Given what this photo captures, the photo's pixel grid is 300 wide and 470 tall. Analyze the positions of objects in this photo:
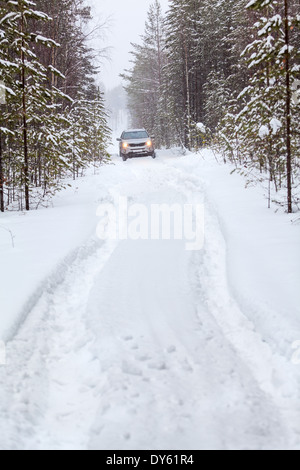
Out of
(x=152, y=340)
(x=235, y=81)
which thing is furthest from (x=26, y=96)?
(x=235, y=81)

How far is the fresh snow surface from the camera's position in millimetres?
2447

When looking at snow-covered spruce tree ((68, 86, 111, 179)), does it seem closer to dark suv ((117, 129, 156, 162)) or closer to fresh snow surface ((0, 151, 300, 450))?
dark suv ((117, 129, 156, 162))

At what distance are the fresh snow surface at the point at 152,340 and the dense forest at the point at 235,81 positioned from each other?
2.25 m

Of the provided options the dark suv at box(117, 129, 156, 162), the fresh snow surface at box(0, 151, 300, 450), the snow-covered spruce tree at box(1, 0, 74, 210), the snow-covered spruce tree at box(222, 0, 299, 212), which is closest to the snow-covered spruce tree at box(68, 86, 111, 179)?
the dark suv at box(117, 129, 156, 162)

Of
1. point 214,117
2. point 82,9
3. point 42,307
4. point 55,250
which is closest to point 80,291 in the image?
point 42,307

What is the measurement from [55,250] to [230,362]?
3.94 metres

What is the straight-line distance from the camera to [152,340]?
138 inches

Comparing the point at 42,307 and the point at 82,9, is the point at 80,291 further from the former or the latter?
the point at 82,9

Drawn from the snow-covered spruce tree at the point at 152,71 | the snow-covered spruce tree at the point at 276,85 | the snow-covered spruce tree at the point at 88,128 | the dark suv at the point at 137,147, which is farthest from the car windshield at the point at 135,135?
the snow-covered spruce tree at the point at 276,85

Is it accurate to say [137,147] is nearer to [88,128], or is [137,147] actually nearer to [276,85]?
[88,128]

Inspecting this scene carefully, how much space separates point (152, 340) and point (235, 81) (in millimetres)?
22878

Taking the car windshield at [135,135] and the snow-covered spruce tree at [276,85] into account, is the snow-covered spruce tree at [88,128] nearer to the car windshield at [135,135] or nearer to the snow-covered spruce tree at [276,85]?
the car windshield at [135,135]
